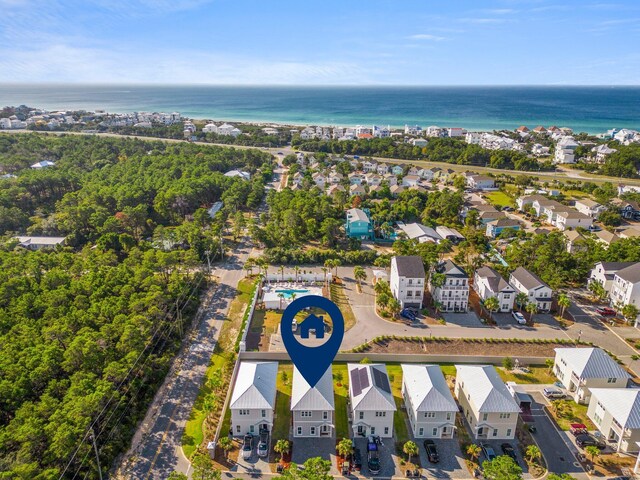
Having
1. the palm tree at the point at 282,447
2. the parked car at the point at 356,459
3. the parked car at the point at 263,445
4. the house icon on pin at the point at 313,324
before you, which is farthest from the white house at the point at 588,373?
the parked car at the point at 263,445

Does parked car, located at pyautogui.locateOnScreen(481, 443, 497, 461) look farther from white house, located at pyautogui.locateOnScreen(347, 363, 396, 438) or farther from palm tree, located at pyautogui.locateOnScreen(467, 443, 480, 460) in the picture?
white house, located at pyautogui.locateOnScreen(347, 363, 396, 438)

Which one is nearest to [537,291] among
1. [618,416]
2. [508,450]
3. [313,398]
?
[618,416]

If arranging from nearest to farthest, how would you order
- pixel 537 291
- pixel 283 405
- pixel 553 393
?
pixel 283 405, pixel 553 393, pixel 537 291

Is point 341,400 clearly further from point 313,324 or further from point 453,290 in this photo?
point 453,290

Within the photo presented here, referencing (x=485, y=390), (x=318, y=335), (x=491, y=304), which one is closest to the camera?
(x=318, y=335)

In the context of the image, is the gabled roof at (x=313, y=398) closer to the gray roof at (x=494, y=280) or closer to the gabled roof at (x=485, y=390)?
the gabled roof at (x=485, y=390)
